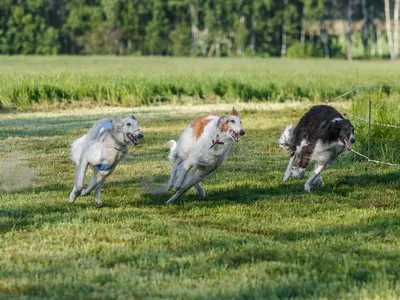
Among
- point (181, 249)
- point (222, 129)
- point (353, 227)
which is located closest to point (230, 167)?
point (222, 129)

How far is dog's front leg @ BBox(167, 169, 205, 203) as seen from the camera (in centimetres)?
1120

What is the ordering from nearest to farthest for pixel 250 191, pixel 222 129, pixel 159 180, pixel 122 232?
pixel 122 232 → pixel 222 129 → pixel 250 191 → pixel 159 180

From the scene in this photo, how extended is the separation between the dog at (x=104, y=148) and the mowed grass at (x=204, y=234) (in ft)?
1.05

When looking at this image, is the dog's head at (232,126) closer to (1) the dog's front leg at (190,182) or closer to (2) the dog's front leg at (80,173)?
(1) the dog's front leg at (190,182)

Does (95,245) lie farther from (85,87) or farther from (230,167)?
(85,87)

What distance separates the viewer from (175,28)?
105688 mm

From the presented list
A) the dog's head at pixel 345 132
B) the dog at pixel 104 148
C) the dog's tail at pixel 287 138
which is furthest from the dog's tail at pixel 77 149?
the dog's tail at pixel 287 138

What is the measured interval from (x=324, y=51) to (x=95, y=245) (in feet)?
317

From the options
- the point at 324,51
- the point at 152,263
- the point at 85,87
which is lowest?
the point at 324,51

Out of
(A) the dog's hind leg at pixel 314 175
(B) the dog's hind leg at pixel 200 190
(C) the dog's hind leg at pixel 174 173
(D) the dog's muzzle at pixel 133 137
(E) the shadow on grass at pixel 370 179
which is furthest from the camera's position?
(E) the shadow on grass at pixel 370 179

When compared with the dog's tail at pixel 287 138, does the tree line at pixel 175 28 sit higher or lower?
lower

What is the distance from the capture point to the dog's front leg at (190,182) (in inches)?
441

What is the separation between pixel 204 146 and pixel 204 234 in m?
2.20

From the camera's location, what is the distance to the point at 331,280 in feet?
24.1
